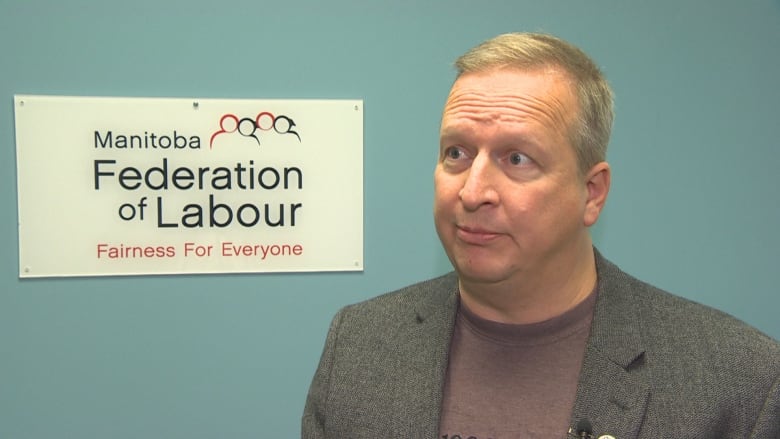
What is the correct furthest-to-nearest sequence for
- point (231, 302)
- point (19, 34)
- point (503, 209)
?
point (231, 302)
point (19, 34)
point (503, 209)

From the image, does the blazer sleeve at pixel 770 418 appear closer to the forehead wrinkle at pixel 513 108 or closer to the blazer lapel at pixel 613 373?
the blazer lapel at pixel 613 373

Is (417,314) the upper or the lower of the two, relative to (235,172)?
lower

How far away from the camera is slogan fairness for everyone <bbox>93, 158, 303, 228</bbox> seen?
165 cm

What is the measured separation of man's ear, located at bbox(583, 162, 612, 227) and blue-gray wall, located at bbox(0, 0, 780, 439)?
0.66 metres

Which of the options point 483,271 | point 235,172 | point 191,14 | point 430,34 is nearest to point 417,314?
point 483,271

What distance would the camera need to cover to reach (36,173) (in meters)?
1.62

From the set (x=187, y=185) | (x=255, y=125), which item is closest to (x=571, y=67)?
(x=255, y=125)

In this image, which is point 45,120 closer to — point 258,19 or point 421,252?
point 258,19

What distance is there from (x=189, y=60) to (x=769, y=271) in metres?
1.57

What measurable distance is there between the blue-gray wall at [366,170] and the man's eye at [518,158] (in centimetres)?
70

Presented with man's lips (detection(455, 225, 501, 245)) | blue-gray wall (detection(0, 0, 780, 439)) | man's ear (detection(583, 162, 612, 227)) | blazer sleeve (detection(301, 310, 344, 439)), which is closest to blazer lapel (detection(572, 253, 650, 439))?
man's ear (detection(583, 162, 612, 227))

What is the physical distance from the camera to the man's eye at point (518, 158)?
106 cm

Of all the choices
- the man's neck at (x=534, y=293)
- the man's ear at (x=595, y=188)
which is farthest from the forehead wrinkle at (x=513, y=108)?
the man's neck at (x=534, y=293)

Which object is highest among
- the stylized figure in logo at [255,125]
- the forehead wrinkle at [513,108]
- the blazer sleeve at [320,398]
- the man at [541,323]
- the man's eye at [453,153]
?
the stylized figure in logo at [255,125]
